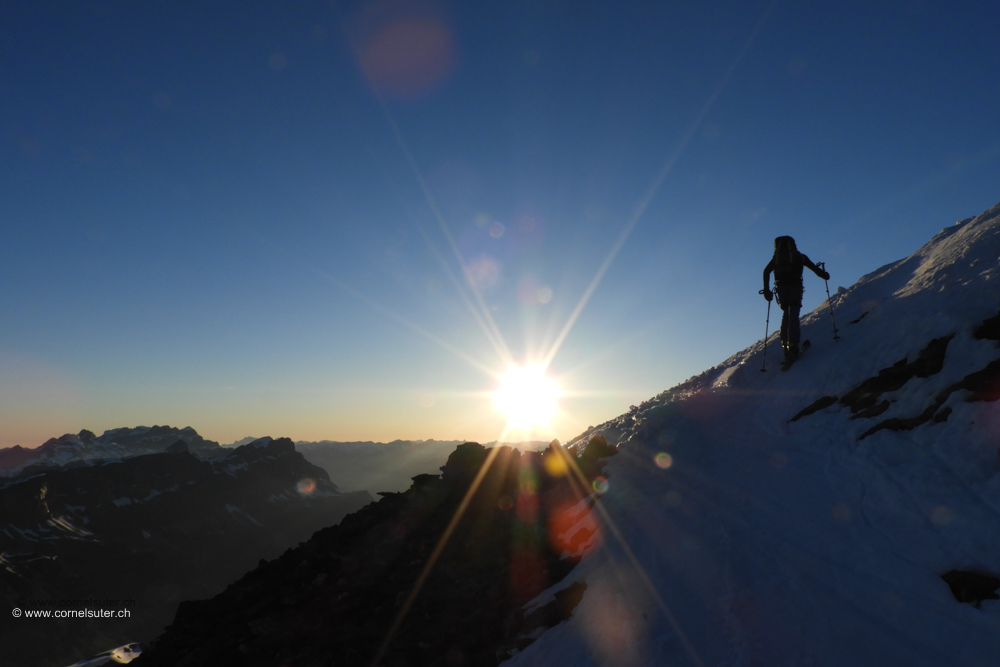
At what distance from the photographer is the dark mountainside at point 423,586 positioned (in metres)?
12.3

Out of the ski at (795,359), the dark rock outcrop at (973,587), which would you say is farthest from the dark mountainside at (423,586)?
the ski at (795,359)

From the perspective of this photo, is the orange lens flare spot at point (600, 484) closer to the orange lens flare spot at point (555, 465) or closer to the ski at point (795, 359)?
the orange lens flare spot at point (555, 465)

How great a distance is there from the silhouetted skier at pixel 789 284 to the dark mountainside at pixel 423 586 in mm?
10624

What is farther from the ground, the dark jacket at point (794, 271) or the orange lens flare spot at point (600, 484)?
the dark jacket at point (794, 271)

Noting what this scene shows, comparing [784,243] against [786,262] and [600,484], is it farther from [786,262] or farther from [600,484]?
[600,484]

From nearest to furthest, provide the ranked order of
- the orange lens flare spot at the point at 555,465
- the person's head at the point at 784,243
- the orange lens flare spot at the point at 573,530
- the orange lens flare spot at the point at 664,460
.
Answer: the orange lens flare spot at the point at 573,530
the orange lens flare spot at the point at 664,460
the orange lens flare spot at the point at 555,465
the person's head at the point at 784,243

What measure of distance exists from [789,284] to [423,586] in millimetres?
20623

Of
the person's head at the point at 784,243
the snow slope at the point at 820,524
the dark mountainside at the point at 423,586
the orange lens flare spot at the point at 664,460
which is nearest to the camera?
the snow slope at the point at 820,524

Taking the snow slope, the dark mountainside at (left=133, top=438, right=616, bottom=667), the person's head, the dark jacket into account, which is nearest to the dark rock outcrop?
the snow slope

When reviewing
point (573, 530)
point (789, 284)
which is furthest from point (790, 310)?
point (573, 530)

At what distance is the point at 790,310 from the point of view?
74.6 feet

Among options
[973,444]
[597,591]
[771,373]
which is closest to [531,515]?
[597,591]

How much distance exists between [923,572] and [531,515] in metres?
10.7

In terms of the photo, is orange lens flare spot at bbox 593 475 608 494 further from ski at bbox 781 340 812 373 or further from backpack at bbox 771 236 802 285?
backpack at bbox 771 236 802 285
